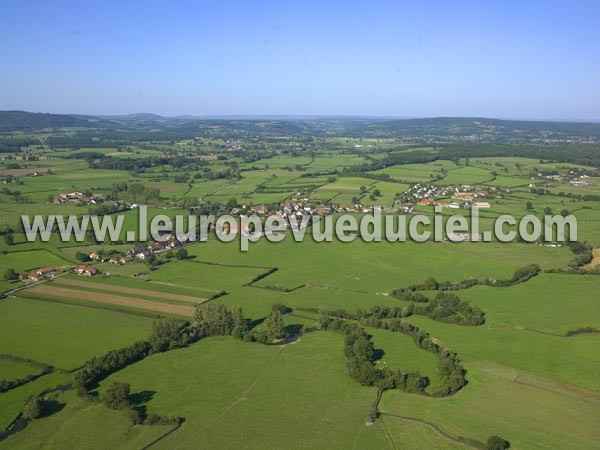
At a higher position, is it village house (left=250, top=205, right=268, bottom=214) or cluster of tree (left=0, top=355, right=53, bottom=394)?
village house (left=250, top=205, right=268, bottom=214)

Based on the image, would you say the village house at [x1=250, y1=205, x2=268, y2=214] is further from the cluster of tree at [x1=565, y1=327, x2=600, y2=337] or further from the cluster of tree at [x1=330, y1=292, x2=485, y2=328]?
the cluster of tree at [x1=565, y1=327, x2=600, y2=337]

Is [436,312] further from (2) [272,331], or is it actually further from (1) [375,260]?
(1) [375,260]

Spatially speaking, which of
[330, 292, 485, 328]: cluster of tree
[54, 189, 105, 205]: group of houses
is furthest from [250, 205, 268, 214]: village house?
[330, 292, 485, 328]: cluster of tree

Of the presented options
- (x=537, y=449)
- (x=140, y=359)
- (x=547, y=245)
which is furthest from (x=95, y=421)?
(x=547, y=245)

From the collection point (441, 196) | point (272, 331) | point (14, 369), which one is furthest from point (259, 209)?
point (14, 369)

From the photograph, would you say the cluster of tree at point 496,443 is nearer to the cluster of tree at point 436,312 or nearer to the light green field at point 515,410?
the light green field at point 515,410

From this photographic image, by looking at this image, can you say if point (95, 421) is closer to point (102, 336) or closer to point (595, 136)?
point (102, 336)
